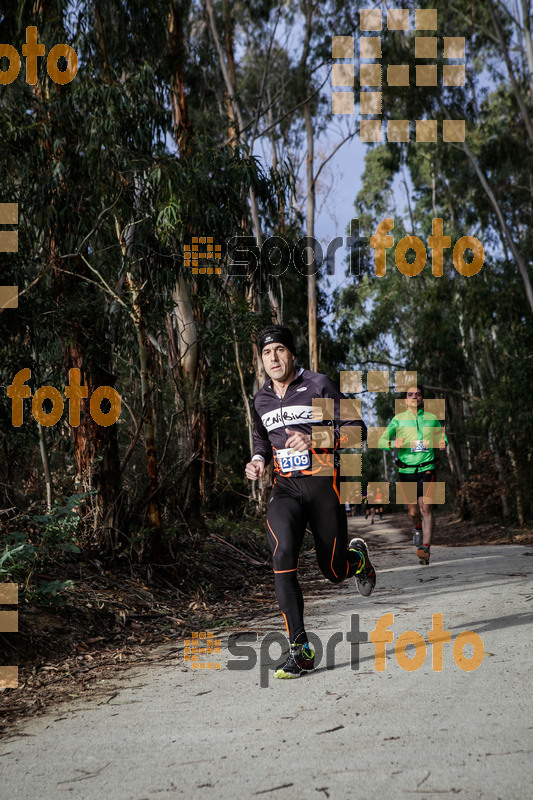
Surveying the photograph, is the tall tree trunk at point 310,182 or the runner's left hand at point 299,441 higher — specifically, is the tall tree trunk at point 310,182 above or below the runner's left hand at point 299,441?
above

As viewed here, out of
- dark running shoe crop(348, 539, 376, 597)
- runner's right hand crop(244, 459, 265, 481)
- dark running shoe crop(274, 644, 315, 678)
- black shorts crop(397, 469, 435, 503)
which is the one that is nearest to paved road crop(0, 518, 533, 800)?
dark running shoe crop(274, 644, 315, 678)

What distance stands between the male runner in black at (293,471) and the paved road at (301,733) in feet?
1.86

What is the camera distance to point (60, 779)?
3.01 meters

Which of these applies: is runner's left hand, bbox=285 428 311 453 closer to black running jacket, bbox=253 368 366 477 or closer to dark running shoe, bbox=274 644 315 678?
black running jacket, bbox=253 368 366 477

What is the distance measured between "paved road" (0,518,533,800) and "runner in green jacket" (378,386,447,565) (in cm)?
367

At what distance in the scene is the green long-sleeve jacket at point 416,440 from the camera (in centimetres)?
887

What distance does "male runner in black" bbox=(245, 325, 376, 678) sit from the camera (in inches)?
182

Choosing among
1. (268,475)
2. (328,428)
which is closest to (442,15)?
(268,475)

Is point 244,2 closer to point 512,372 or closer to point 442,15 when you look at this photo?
point 442,15

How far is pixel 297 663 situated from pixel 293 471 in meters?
1.10

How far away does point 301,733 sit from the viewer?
332 centimetres

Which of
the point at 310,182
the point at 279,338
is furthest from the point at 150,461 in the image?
the point at 310,182

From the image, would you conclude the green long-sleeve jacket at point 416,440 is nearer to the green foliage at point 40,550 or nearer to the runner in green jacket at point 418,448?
the runner in green jacket at point 418,448

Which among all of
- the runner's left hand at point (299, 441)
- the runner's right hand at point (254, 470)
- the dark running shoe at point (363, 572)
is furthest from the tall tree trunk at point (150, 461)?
the runner's left hand at point (299, 441)
